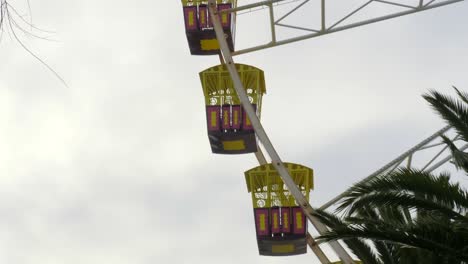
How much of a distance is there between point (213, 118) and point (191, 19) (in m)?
3.44

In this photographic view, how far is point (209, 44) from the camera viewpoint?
31031mm

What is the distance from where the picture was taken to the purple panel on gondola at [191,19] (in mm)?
30938

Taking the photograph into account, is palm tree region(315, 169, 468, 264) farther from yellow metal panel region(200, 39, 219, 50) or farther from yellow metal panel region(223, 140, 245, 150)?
yellow metal panel region(200, 39, 219, 50)

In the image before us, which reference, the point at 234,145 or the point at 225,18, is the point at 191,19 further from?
the point at 234,145

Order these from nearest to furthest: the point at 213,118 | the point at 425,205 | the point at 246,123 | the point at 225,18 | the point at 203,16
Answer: the point at 425,205
the point at 246,123
the point at 213,118
the point at 225,18
the point at 203,16

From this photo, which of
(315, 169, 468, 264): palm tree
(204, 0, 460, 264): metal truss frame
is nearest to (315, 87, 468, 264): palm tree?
(315, 169, 468, 264): palm tree

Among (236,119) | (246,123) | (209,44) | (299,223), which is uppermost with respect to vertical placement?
(209,44)

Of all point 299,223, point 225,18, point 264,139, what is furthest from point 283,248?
point 225,18

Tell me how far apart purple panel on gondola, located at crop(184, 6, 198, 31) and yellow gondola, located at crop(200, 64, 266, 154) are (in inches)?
60.5

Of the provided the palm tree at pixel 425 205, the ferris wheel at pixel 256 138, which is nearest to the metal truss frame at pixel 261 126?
the ferris wheel at pixel 256 138

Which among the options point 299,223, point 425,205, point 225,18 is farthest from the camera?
point 225,18

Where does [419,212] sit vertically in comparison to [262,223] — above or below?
above

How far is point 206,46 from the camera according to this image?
31.1 meters

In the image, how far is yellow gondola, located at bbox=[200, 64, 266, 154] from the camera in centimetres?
2922
